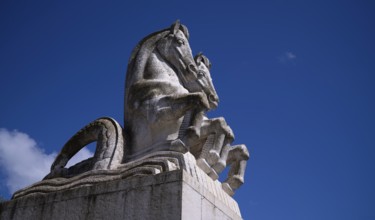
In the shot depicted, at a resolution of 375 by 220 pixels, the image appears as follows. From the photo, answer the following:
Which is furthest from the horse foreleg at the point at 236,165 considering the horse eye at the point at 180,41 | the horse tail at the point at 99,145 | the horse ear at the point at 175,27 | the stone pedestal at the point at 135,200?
the horse ear at the point at 175,27

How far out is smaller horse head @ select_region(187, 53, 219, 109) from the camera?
8.12m

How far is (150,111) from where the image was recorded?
274 inches

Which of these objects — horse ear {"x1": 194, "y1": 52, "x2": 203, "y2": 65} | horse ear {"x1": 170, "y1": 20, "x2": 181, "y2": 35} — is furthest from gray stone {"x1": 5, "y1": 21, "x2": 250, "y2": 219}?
horse ear {"x1": 194, "y1": 52, "x2": 203, "y2": 65}

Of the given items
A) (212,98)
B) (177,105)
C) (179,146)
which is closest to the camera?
(179,146)

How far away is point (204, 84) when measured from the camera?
8.27m

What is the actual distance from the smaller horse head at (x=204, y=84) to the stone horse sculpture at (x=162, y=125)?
19 millimetres

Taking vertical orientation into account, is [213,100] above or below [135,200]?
above

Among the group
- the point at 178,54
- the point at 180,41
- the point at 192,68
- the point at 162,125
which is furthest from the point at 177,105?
the point at 180,41

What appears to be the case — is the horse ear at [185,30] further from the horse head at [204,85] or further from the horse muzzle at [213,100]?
the horse muzzle at [213,100]

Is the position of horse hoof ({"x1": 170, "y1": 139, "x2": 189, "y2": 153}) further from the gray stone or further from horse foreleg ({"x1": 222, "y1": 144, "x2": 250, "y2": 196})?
horse foreleg ({"x1": 222, "y1": 144, "x2": 250, "y2": 196})

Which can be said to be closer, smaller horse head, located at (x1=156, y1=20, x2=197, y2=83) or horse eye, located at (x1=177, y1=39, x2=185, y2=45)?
smaller horse head, located at (x1=156, y1=20, x2=197, y2=83)

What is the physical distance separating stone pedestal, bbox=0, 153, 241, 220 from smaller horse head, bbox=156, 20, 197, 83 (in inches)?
87.4

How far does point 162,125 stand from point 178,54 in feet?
5.97

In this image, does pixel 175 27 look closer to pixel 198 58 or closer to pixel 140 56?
pixel 198 58
